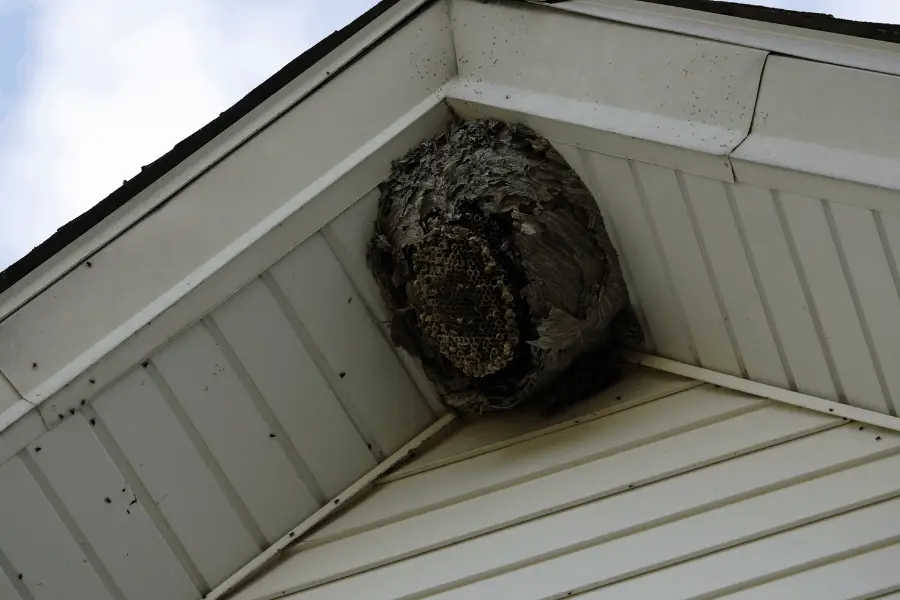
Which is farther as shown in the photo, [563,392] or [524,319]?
[563,392]

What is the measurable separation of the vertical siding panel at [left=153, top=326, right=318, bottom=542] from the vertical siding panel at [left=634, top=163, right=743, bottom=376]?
2.45 ft

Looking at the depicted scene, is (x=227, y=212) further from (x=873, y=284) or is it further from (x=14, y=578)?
(x=873, y=284)

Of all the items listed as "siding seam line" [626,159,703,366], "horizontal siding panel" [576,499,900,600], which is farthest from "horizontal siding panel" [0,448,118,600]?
"siding seam line" [626,159,703,366]

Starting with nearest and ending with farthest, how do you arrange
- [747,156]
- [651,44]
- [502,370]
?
[747,156]
[651,44]
[502,370]

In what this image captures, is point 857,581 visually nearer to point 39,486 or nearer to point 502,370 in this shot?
point 502,370

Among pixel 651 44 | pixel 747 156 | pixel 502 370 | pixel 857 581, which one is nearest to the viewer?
pixel 857 581

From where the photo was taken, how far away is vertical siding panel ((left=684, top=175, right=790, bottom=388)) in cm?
174

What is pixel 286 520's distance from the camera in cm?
195

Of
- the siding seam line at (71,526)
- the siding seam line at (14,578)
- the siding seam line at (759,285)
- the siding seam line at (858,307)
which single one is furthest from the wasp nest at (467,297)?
the siding seam line at (14,578)

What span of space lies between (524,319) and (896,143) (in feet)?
2.10

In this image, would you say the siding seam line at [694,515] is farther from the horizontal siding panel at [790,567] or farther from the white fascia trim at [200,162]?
the white fascia trim at [200,162]

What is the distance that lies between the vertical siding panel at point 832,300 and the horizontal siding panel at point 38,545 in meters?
1.21

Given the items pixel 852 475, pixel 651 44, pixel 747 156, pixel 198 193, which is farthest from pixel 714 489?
pixel 198 193

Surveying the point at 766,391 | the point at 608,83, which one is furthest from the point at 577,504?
the point at 608,83
